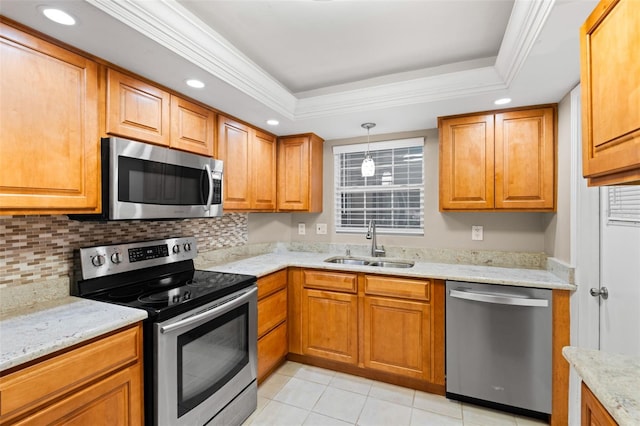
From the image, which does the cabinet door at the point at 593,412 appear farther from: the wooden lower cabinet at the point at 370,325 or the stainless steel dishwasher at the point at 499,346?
the wooden lower cabinet at the point at 370,325

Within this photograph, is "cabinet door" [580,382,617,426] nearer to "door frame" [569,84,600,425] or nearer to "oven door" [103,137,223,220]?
"door frame" [569,84,600,425]

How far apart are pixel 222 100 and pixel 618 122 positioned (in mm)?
2097

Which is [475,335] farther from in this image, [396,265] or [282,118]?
[282,118]

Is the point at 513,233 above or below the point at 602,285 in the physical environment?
above

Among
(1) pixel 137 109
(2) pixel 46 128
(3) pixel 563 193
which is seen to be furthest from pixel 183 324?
(3) pixel 563 193

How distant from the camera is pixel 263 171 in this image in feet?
9.62

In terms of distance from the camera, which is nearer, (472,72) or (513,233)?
(472,72)

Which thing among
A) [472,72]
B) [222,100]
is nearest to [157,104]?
[222,100]

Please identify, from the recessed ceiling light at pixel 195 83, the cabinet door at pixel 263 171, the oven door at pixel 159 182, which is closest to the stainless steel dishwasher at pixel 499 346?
the cabinet door at pixel 263 171

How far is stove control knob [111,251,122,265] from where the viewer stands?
182 centimetres

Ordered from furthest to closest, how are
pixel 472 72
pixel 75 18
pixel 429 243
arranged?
pixel 429 243 → pixel 472 72 → pixel 75 18

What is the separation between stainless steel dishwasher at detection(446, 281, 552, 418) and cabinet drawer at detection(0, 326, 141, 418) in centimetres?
200

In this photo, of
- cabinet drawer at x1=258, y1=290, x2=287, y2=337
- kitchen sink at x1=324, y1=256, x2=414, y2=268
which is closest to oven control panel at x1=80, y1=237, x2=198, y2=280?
cabinet drawer at x1=258, y1=290, x2=287, y2=337

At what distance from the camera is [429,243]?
2906 mm
